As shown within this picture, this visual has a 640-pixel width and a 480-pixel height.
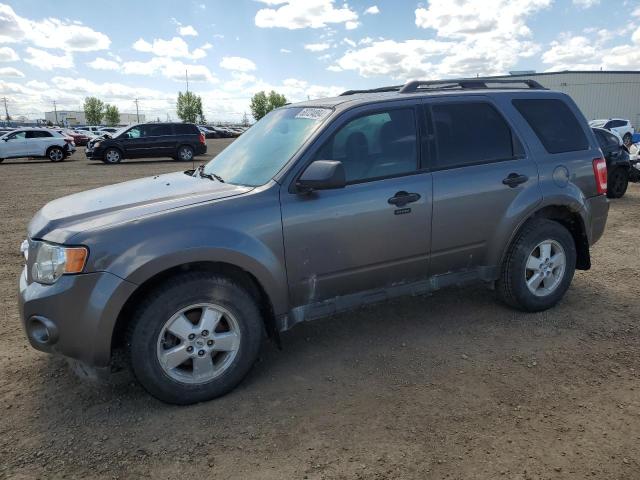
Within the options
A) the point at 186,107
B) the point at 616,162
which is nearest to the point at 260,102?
the point at 186,107

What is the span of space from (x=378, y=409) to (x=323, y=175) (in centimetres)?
147

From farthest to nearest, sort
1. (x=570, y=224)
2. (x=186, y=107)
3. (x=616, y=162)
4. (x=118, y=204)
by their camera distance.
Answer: (x=186, y=107) < (x=616, y=162) < (x=570, y=224) < (x=118, y=204)

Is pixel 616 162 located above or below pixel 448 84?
below

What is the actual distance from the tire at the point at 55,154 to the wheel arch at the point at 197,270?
957 inches

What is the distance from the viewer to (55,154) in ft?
79.0

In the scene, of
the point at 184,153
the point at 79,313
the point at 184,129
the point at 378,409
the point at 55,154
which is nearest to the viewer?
the point at 79,313

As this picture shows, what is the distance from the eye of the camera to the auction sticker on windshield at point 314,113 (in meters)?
3.65

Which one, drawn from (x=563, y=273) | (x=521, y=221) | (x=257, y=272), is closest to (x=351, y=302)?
(x=257, y=272)

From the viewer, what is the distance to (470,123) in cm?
403

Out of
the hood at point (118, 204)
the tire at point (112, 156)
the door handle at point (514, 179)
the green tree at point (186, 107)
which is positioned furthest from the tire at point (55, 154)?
the green tree at point (186, 107)

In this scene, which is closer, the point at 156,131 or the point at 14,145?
the point at 156,131

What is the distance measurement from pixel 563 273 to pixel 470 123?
1.59m

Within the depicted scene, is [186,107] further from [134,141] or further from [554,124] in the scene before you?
[554,124]

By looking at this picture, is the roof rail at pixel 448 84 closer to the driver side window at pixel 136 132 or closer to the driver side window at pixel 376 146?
the driver side window at pixel 376 146
